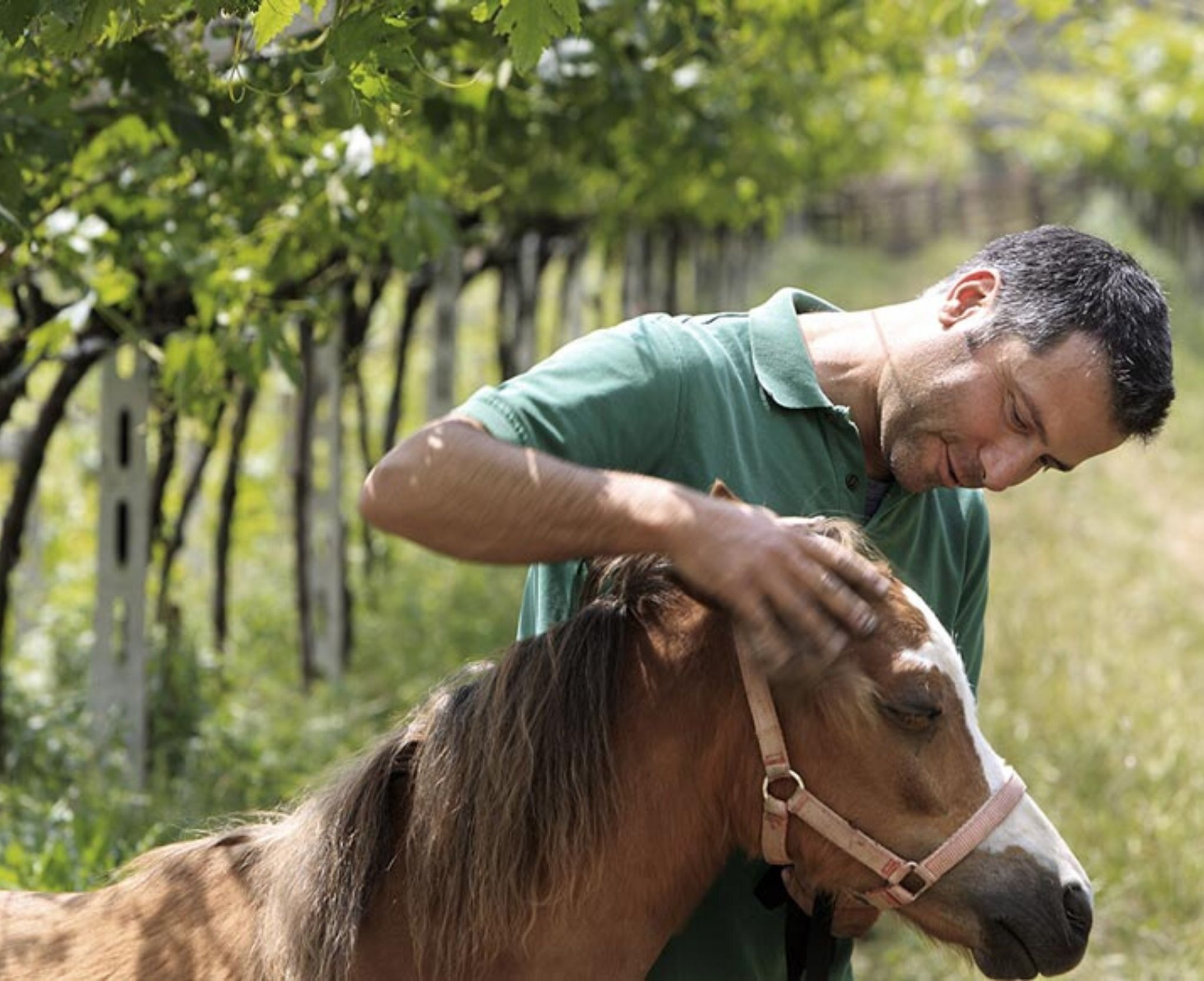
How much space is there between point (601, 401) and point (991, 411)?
23.4 inches

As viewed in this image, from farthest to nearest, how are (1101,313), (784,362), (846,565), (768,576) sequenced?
1. (784,362)
2. (1101,313)
3. (846,565)
4. (768,576)

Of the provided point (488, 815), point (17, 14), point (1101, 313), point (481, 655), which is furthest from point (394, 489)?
point (481, 655)

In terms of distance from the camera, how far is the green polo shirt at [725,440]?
242cm

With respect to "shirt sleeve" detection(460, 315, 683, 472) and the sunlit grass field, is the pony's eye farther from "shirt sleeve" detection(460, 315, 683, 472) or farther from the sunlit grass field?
the sunlit grass field

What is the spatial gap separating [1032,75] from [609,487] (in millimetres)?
14255

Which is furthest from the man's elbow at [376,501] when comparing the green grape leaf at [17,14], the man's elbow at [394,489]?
the green grape leaf at [17,14]

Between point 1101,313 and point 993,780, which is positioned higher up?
point 1101,313

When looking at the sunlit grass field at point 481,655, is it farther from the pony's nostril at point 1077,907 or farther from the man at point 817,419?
the pony's nostril at point 1077,907

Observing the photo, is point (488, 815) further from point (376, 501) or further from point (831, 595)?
point (831, 595)

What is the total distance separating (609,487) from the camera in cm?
217

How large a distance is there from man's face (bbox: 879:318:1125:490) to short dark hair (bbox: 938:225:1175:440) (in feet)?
0.06

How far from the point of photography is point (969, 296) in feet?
8.68

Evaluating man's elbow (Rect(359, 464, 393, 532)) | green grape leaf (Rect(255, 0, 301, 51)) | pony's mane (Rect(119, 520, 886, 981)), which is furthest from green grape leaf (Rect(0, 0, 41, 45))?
pony's mane (Rect(119, 520, 886, 981))

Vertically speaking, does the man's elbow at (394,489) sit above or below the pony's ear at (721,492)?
above
